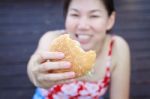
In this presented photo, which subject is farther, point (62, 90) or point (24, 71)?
point (24, 71)

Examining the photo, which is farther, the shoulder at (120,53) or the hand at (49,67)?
the shoulder at (120,53)

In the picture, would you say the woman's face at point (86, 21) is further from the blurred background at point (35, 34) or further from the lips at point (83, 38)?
the blurred background at point (35, 34)

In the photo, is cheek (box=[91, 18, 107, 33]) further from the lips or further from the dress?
the dress

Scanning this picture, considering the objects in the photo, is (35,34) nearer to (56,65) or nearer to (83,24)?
(83,24)

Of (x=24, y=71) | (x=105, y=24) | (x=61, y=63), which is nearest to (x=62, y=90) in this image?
(x=105, y=24)

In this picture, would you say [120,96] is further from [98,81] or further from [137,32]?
[137,32]

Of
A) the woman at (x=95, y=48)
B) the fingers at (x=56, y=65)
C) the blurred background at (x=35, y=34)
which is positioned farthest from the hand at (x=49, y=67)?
the blurred background at (x=35, y=34)

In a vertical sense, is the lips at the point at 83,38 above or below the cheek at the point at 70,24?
below
